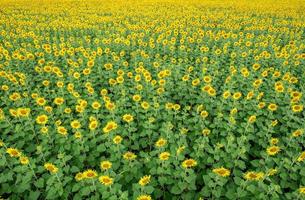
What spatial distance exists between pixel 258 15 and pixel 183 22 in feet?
20.9

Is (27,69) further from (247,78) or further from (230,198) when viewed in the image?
(230,198)

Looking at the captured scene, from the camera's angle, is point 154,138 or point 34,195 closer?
point 34,195

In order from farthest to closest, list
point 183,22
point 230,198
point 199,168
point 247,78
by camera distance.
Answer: point 183,22 < point 247,78 < point 199,168 < point 230,198

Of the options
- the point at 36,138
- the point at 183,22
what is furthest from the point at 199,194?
the point at 183,22

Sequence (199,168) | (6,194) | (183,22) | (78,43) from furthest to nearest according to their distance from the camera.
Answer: (183,22) < (78,43) < (199,168) < (6,194)

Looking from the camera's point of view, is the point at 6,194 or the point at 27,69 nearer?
the point at 6,194

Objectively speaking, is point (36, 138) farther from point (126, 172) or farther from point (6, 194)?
point (126, 172)

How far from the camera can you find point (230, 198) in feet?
12.3

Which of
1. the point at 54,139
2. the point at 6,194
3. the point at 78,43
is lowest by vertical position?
the point at 6,194

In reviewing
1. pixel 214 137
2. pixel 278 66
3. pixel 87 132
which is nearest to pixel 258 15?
pixel 278 66

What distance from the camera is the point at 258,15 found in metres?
18.0

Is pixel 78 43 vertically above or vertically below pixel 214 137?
above

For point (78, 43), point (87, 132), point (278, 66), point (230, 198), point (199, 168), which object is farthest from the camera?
point (78, 43)

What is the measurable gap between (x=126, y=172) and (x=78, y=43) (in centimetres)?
739
